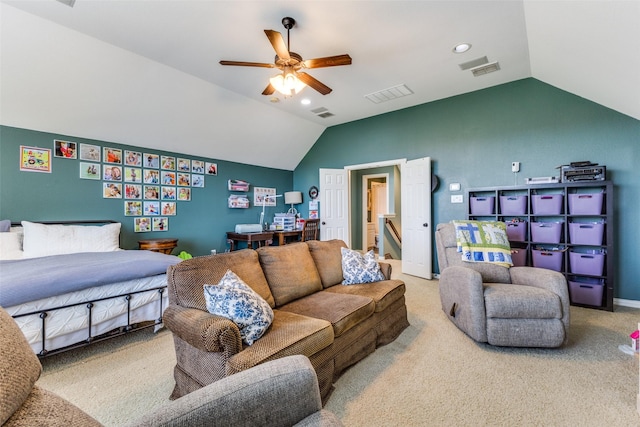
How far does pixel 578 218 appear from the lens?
139 inches

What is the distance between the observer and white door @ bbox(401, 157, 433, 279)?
466 centimetres

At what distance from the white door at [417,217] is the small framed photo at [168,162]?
406cm

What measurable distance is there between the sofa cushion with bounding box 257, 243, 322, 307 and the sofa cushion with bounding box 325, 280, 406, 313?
25cm

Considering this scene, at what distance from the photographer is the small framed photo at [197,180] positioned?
5062 millimetres

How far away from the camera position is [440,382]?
1898 millimetres

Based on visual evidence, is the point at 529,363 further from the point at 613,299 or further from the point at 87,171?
the point at 87,171

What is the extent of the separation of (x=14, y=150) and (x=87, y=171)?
715 millimetres

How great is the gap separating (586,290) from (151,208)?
6.10 meters

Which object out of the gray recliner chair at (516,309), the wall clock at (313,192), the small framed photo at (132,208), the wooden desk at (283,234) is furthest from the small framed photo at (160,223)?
the gray recliner chair at (516,309)

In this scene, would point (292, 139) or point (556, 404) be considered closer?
point (556, 404)

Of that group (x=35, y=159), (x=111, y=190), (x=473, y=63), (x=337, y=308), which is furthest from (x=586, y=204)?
(x=35, y=159)

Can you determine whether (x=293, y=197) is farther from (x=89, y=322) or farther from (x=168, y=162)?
(x=89, y=322)

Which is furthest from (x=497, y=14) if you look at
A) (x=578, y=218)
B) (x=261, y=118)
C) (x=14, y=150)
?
(x=14, y=150)

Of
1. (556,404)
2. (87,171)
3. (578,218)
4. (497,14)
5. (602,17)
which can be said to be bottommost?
(556,404)
